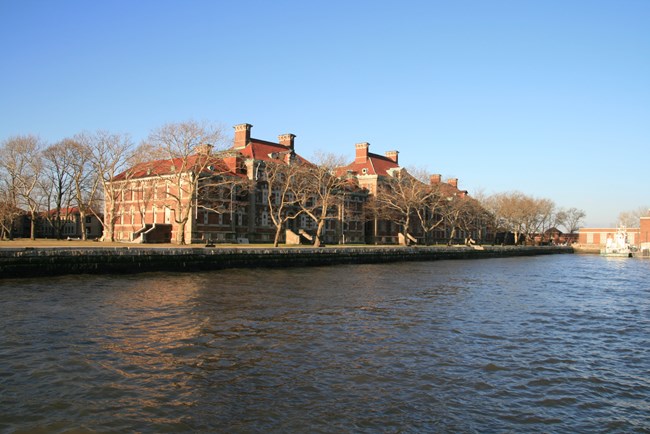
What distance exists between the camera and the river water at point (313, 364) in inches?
409

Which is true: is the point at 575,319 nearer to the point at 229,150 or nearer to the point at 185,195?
the point at 229,150

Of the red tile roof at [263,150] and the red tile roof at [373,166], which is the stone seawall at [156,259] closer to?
the red tile roof at [263,150]

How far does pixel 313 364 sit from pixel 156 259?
2821 centimetres

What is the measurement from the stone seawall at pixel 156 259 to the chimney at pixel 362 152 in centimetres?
3578

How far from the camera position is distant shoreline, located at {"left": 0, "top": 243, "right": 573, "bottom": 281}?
32906 millimetres

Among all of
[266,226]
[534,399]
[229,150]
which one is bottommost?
[534,399]

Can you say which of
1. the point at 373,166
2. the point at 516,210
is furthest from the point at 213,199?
the point at 516,210

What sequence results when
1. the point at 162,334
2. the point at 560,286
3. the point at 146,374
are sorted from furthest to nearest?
the point at 560,286 → the point at 162,334 → the point at 146,374

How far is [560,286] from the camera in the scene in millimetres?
37750

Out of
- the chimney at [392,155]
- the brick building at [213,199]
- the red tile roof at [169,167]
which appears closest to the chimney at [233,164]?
the brick building at [213,199]

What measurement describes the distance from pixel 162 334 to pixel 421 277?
28436 millimetres

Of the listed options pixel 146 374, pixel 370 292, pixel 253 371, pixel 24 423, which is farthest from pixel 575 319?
pixel 24 423

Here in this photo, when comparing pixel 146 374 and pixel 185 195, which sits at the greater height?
pixel 185 195

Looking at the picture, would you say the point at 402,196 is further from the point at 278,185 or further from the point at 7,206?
the point at 7,206
